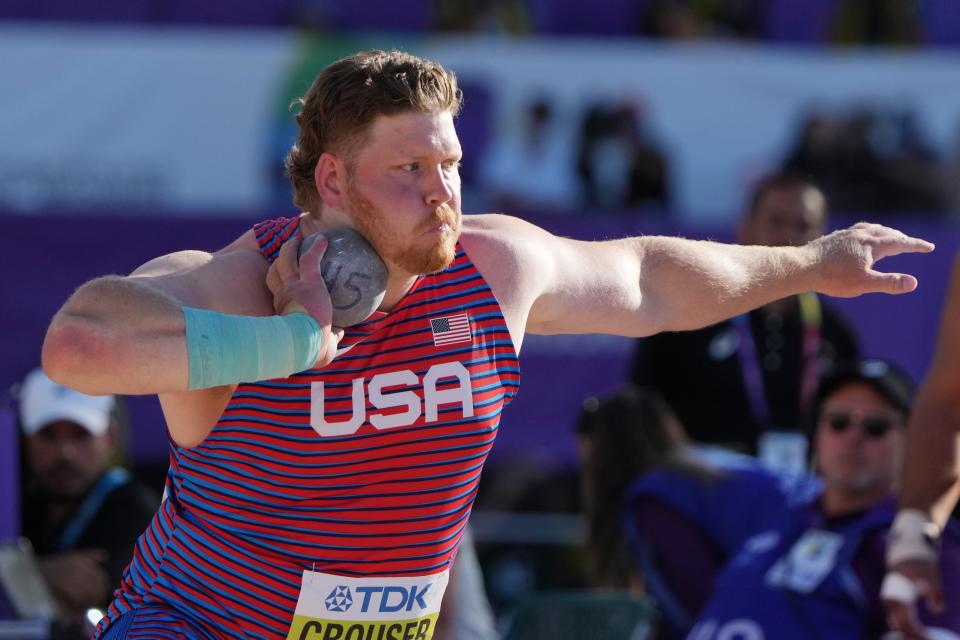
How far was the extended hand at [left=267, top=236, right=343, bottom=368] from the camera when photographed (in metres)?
2.92

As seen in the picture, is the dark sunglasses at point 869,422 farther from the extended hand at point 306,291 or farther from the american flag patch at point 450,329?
the extended hand at point 306,291

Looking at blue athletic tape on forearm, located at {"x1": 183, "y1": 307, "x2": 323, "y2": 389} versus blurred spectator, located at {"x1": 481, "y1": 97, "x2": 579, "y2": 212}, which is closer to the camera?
blue athletic tape on forearm, located at {"x1": 183, "y1": 307, "x2": 323, "y2": 389}

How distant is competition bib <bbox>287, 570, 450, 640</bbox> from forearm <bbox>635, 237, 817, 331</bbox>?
832 millimetres

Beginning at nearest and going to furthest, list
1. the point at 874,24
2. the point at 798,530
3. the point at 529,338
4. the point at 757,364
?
the point at 798,530 → the point at 757,364 → the point at 529,338 → the point at 874,24

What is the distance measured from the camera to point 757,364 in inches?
247

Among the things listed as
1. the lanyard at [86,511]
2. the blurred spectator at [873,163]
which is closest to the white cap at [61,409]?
the lanyard at [86,511]

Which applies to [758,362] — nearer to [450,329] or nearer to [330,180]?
[450,329]

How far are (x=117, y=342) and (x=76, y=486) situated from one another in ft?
8.66

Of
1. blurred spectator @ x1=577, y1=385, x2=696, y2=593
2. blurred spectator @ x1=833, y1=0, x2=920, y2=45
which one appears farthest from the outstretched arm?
blurred spectator @ x1=833, y1=0, x2=920, y2=45

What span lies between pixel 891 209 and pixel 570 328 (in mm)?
6677

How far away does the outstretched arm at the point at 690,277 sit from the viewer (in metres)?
3.50

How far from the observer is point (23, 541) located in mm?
4930

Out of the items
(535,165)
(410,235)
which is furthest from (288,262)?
(535,165)

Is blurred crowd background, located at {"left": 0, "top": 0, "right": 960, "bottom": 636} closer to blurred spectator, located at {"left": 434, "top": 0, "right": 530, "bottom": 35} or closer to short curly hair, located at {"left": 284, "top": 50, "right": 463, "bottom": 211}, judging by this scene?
blurred spectator, located at {"left": 434, "top": 0, "right": 530, "bottom": 35}
